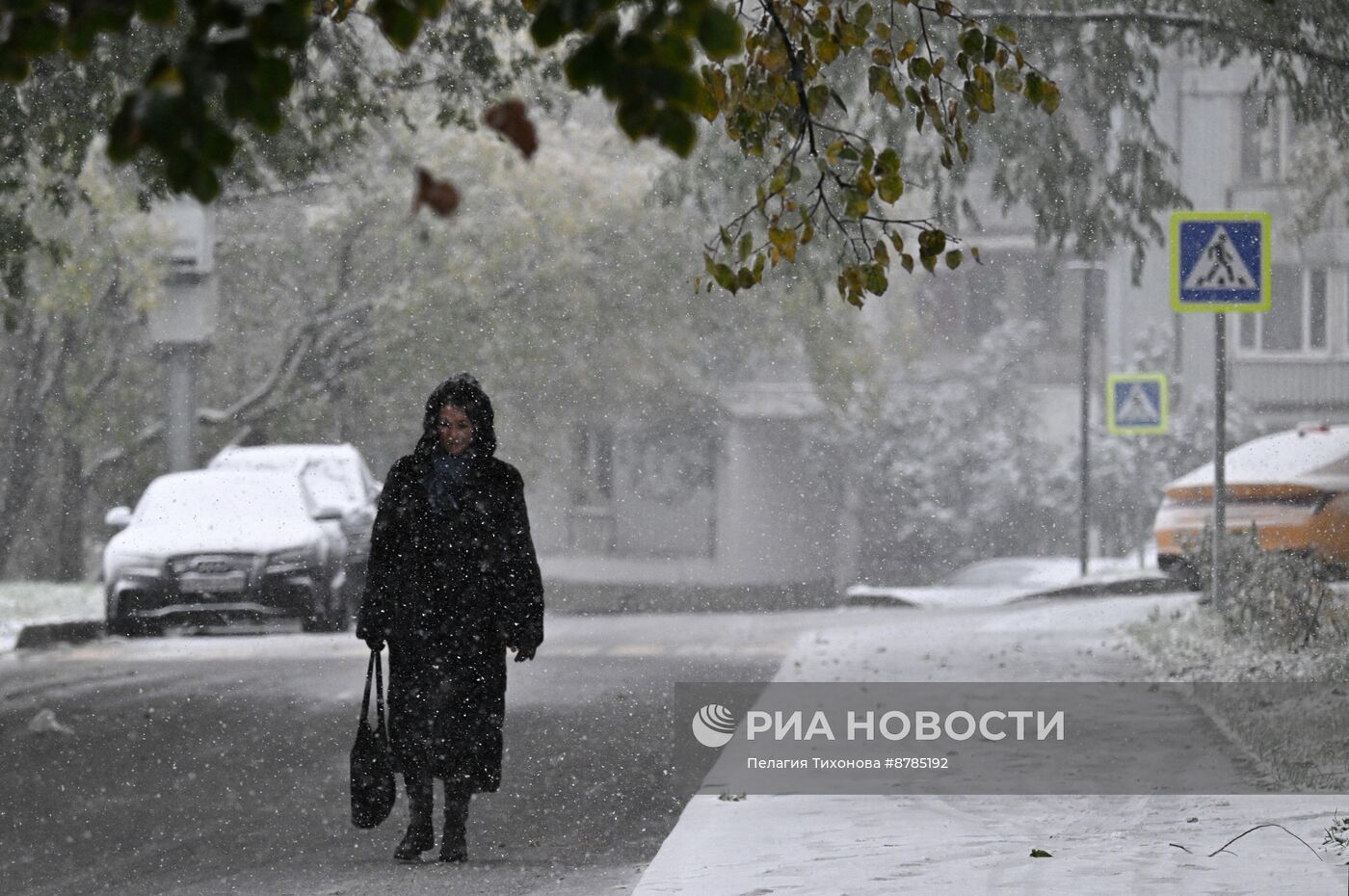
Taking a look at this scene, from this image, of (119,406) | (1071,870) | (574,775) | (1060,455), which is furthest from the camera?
(1060,455)

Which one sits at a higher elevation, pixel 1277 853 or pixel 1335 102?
pixel 1335 102

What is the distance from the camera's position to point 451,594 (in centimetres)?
761

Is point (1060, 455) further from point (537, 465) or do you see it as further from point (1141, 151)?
point (1141, 151)

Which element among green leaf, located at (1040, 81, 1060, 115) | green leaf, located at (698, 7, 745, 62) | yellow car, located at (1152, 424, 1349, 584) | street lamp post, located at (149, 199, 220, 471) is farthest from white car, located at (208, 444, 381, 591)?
green leaf, located at (698, 7, 745, 62)

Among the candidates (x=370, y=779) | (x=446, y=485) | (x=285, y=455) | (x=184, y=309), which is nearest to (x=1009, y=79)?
(x=446, y=485)

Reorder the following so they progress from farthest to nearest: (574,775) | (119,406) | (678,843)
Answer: (119,406)
(574,775)
(678,843)

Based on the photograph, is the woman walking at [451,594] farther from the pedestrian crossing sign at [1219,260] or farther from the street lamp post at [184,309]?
the street lamp post at [184,309]

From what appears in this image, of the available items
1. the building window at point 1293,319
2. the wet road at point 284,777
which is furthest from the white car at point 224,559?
the building window at point 1293,319

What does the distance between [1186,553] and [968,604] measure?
8512 millimetres

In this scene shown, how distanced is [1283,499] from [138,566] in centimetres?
937

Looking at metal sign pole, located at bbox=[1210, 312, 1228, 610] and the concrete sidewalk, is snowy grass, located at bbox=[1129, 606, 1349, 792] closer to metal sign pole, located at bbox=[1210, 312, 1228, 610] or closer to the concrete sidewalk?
the concrete sidewalk

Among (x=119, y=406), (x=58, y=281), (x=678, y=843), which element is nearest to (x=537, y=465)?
(x=119, y=406)

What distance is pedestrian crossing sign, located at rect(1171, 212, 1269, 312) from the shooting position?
13.0m

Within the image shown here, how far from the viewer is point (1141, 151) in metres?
14.3
